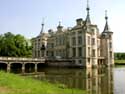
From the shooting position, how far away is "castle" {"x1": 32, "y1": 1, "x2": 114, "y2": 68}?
5725cm

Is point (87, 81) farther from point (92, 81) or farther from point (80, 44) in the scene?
point (80, 44)

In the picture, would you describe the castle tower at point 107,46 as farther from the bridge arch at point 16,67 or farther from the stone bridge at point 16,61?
the bridge arch at point 16,67

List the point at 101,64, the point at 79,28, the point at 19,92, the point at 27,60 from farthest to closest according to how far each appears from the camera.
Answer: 1. the point at 101,64
2. the point at 79,28
3. the point at 27,60
4. the point at 19,92

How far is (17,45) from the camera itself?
70.9 m

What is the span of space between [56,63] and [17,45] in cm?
1635

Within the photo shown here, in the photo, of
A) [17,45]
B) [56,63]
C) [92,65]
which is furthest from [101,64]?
[17,45]

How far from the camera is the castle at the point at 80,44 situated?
5725 centimetres

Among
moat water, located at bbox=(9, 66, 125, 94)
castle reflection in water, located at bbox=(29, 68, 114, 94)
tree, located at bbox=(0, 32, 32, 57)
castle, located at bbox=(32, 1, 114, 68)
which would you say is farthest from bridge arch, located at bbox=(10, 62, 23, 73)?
castle reflection in water, located at bbox=(29, 68, 114, 94)

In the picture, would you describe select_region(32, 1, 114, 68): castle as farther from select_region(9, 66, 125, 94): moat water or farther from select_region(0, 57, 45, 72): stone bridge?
select_region(9, 66, 125, 94): moat water

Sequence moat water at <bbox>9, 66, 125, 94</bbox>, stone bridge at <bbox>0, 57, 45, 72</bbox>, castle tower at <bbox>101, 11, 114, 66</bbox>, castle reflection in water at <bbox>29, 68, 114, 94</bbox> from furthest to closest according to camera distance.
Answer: castle tower at <bbox>101, 11, 114, 66</bbox>
stone bridge at <bbox>0, 57, 45, 72</bbox>
castle reflection in water at <bbox>29, 68, 114, 94</bbox>
moat water at <bbox>9, 66, 125, 94</bbox>

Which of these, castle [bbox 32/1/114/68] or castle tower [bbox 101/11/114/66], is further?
castle tower [bbox 101/11/114/66]

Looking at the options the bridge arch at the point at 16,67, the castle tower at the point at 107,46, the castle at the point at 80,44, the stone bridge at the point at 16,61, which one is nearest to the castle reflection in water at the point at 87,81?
the stone bridge at the point at 16,61

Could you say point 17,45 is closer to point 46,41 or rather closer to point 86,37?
point 46,41

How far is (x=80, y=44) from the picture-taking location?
5797cm
